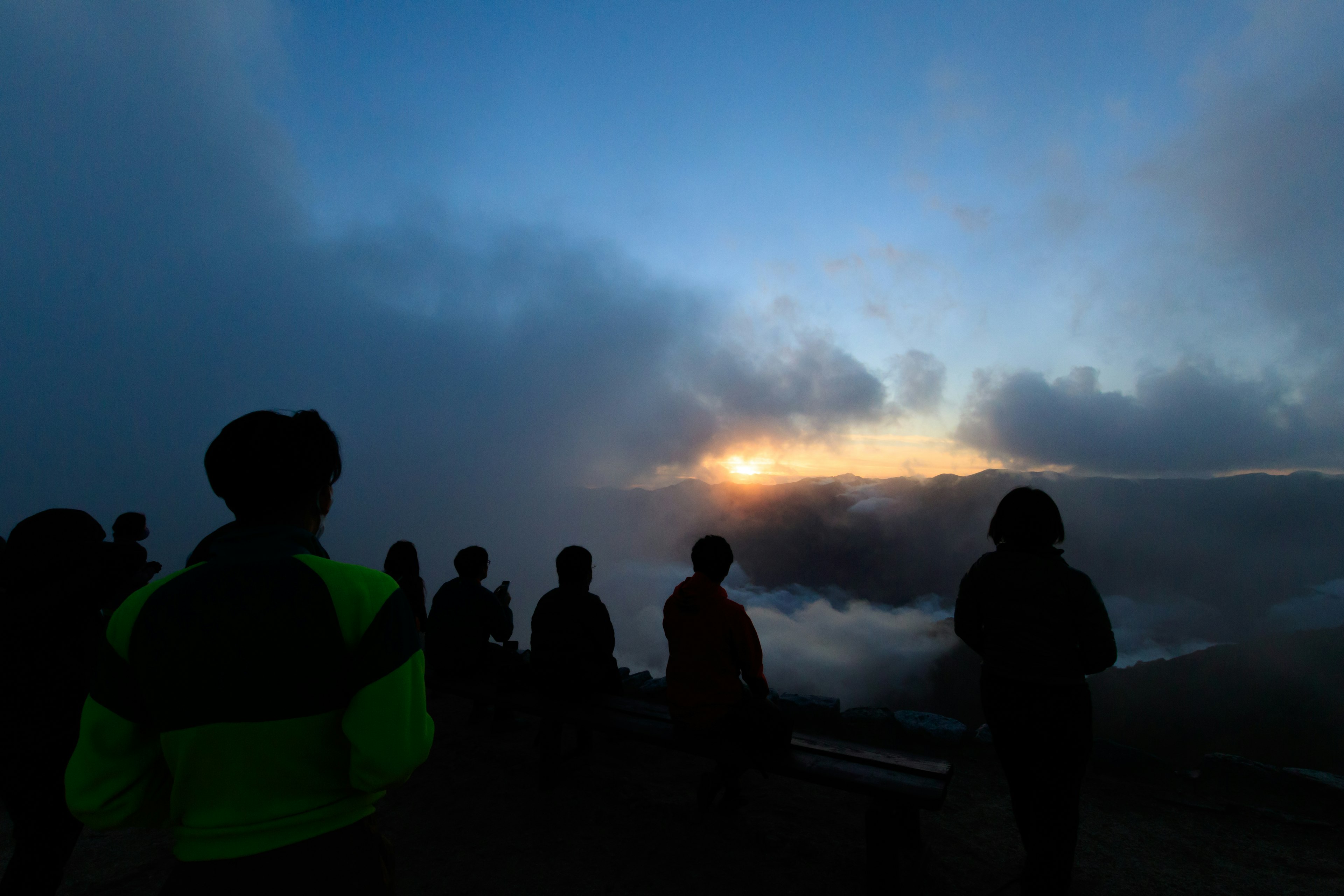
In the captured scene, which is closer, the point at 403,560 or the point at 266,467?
the point at 266,467

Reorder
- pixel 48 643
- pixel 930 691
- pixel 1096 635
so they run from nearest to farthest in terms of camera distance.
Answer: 1. pixel 48 643
2. pixel 1096 635
3. pixel 930 691

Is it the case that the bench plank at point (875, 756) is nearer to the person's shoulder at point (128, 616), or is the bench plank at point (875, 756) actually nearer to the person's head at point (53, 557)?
the person's shoulder at point (128, 616)

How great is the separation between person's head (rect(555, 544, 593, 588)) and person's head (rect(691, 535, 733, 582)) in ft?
3.92

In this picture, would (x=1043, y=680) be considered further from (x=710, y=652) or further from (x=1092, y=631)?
(x=710, y=652)

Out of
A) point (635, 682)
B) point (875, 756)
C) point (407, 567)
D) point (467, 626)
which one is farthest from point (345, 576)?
point (635, 682)

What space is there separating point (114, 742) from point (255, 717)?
15.1 inches

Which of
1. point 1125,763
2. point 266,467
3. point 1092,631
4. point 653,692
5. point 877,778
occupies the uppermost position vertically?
point 266,467

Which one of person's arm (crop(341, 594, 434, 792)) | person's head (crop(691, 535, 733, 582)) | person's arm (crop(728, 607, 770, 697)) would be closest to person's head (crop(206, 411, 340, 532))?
person's arm (crop(341, 594, 434, 792))

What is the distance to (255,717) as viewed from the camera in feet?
4.17

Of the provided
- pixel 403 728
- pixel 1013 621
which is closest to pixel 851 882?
pixel 1013 621

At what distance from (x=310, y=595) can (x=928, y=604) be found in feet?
411

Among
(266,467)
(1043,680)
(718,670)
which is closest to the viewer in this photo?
(266,467)

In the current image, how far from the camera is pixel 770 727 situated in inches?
154

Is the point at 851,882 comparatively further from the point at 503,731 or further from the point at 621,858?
the point at 503,731
